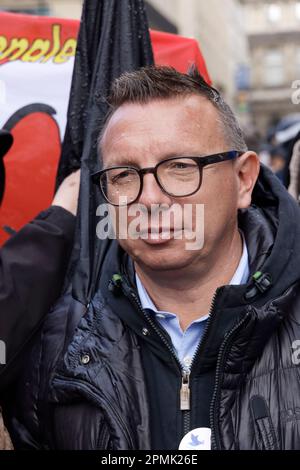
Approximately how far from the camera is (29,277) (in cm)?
211

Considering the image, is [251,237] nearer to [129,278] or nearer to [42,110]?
[129,278]

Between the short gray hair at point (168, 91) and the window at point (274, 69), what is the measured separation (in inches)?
2618

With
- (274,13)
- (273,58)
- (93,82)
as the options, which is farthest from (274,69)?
(93,82)

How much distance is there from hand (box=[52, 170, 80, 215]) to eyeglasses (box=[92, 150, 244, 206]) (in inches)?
19.6

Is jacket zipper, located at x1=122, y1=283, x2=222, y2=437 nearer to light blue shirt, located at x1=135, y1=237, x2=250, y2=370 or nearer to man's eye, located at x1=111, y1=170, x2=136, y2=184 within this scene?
light blue shirt, located at x1=135, y1=237, x2=250, y2=370

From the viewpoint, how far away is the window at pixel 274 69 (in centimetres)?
6656

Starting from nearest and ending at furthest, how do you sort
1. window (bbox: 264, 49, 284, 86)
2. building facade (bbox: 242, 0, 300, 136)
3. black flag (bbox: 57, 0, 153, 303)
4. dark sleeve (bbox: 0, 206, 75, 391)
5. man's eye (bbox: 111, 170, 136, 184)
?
man's eye (bbox: 111, 170, 136, 184) → dark sleeve (bbox: 0, 206, 75, 391) → black flag (bbox: 57, 0, 153, 303) → building facade (bbox: 242, 0, 300, 136) → window (bbox: 264, 49, 284, 86)

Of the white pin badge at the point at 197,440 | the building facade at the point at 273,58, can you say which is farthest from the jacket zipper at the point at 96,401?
the building facade at the point at 273,58

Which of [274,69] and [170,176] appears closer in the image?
[170,176]

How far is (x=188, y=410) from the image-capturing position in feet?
5.93

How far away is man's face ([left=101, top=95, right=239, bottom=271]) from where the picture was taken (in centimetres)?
183

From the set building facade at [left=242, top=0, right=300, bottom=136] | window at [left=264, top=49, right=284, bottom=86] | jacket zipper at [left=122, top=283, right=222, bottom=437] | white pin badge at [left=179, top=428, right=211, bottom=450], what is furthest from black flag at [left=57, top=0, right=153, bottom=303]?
window at [left=264, top=49, right=284, bottom=86]

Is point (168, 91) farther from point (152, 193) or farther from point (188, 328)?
point (188, 328)

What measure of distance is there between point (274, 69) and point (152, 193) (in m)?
67.4
